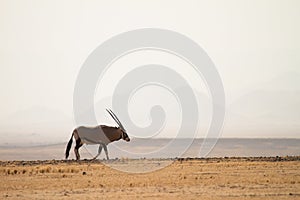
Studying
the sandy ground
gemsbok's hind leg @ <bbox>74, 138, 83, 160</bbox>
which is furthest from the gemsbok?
the sandy ground

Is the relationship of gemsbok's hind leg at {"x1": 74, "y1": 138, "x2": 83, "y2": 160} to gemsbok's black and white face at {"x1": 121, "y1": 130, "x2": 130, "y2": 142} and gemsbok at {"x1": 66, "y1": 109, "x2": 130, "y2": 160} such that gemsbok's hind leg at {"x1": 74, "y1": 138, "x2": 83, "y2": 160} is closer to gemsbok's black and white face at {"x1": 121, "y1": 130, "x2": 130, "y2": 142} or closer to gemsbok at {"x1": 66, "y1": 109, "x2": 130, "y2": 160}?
gemsbok at {"x1": 66, "y1": 109, "x2": 130, "y2": 160}

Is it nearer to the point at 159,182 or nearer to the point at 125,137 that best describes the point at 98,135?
the point at 125,137

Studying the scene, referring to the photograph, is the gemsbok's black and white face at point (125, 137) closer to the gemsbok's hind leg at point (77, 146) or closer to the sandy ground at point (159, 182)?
the gemsbok's hind leg at point (77, 146)

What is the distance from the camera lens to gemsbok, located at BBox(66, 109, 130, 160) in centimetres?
4544

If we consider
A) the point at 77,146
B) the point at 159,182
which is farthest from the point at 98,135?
the point at 159,182

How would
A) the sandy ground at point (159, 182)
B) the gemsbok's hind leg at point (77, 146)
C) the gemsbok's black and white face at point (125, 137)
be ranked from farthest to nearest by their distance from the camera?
the gemsbok's black and white face at point (125, 137) → the gemsbok's hind leg at point (77, 146) → the sandy ground at point (159, 182)

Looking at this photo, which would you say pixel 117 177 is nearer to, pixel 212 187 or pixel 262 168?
pixel 212 187

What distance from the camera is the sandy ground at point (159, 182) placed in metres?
25.2

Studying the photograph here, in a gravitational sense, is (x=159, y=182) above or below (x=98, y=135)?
below

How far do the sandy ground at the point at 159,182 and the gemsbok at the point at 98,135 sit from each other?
616 cm

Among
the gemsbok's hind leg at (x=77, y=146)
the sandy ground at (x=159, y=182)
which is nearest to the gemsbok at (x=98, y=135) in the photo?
the gemsbok's hind leg at (x=77, y=146)

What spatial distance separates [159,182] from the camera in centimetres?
2972

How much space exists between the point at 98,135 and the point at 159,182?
1694 centimetres

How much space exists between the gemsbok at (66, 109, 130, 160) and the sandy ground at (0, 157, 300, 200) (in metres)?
6.16
